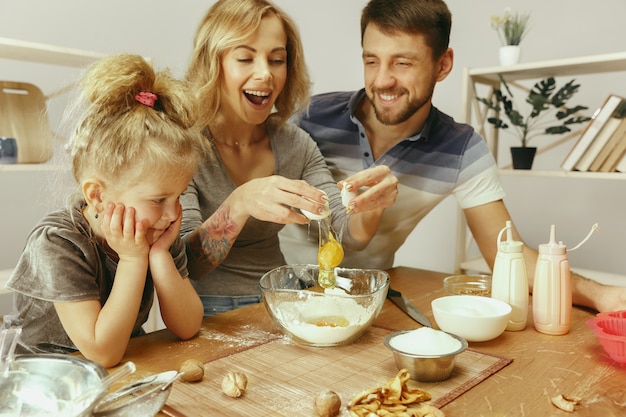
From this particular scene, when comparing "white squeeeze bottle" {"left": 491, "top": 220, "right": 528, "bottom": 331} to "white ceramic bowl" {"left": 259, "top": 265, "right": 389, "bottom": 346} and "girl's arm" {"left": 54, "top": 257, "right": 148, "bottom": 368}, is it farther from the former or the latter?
"girl's arm" {"left": 54, "top": 257, "right": 148, "bottom": 368}

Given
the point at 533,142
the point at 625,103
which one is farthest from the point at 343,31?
the point at 625,103

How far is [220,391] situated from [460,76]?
257 centimetres

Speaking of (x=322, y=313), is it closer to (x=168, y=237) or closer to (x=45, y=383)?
(x=168, y=237)

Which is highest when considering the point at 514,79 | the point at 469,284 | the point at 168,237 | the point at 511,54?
the point at 511,54

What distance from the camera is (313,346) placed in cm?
109

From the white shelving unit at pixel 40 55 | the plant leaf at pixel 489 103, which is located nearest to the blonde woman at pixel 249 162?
the white shelving unit at pixel 40 55

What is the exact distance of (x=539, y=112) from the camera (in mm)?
2459

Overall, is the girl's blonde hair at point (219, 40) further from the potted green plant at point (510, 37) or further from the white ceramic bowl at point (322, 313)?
the potted green plant at point (510, 37)

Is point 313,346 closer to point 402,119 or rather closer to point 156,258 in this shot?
point 156,258

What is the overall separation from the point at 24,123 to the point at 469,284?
1812 millimetres

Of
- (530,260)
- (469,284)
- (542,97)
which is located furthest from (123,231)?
(542,97)

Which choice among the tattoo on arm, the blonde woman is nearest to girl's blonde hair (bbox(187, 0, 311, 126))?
the blonde woman

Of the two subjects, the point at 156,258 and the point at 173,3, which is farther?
the point at 173,3

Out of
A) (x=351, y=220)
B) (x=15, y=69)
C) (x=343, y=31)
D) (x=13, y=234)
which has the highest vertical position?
(x=343, y=31)
